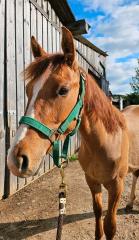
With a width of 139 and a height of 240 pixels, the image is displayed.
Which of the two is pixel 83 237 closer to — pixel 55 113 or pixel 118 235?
pixel 118 235

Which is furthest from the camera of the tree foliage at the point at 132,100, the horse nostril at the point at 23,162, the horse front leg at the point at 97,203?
the tree foliage at the point at 132,100

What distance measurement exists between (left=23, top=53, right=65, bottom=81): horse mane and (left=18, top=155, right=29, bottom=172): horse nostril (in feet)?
1.91

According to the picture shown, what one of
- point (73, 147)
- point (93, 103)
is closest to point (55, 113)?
point (93, 103)

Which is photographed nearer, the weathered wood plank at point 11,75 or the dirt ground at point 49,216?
the dirt ground at point 49,216

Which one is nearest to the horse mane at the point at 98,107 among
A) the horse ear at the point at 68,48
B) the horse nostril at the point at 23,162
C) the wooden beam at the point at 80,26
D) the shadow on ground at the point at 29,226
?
the horse ear at the point at 68,48

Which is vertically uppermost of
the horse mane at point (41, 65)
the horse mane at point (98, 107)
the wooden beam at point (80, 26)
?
the wooden beam at point (80, 26)

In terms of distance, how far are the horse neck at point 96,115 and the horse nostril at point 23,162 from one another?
841 mm

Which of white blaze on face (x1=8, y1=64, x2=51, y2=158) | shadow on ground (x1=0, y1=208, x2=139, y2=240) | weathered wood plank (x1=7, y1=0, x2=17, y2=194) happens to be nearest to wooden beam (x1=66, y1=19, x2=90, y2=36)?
weathered wood plank (x1=7, y1=0, x2=17, y2=194)

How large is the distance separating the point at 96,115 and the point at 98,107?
0.07 metres

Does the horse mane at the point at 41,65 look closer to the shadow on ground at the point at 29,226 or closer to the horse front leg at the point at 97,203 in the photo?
the horse front leg at the point at 97,203

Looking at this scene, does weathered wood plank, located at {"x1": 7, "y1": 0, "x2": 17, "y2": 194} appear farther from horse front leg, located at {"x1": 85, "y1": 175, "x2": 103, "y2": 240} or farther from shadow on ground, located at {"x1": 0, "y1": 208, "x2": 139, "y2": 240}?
horse front leg, located at {"x1": 85, "y1": 175, "x2": 103, "y2": 240}

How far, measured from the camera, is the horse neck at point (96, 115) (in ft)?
8.39

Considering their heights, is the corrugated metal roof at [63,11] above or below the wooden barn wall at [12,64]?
above

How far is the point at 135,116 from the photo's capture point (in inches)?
164
